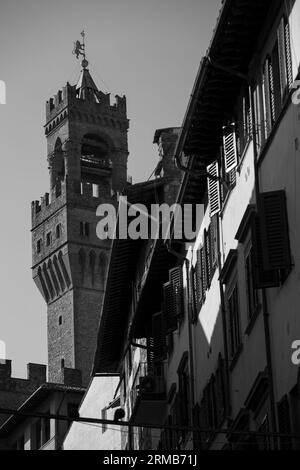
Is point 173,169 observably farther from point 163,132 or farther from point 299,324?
point 299,324

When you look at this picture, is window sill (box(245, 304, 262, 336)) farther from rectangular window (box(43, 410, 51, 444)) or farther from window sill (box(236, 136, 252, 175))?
rectangular window (box(43, 410, 51, 444))

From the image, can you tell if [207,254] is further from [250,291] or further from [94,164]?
[94,164]

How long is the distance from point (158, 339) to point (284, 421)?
558 inches

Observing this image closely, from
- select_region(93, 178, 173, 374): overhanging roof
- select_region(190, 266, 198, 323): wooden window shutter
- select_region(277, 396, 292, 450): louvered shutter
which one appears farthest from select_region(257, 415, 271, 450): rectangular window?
select_region(93, 178, 173, 374): overhanging roof

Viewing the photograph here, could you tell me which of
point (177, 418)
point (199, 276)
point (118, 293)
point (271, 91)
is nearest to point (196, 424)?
point (199, 276)

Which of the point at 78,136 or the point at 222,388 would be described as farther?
the point at 78,136

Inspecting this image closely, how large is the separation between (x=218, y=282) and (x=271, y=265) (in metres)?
6.06

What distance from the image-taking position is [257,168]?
72.1ft

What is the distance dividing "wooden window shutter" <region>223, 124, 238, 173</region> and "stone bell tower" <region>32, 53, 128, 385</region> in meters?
70.5

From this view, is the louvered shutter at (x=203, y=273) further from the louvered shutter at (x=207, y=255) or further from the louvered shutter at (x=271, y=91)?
the louvered shutter at (x=271, y=91)

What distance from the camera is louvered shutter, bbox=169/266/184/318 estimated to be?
30562 mm

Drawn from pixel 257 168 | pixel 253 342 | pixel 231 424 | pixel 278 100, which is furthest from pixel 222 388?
pixel 278 100

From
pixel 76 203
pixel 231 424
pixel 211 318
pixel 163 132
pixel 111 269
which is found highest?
pixel 76 203

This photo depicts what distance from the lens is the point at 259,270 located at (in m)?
20.2
